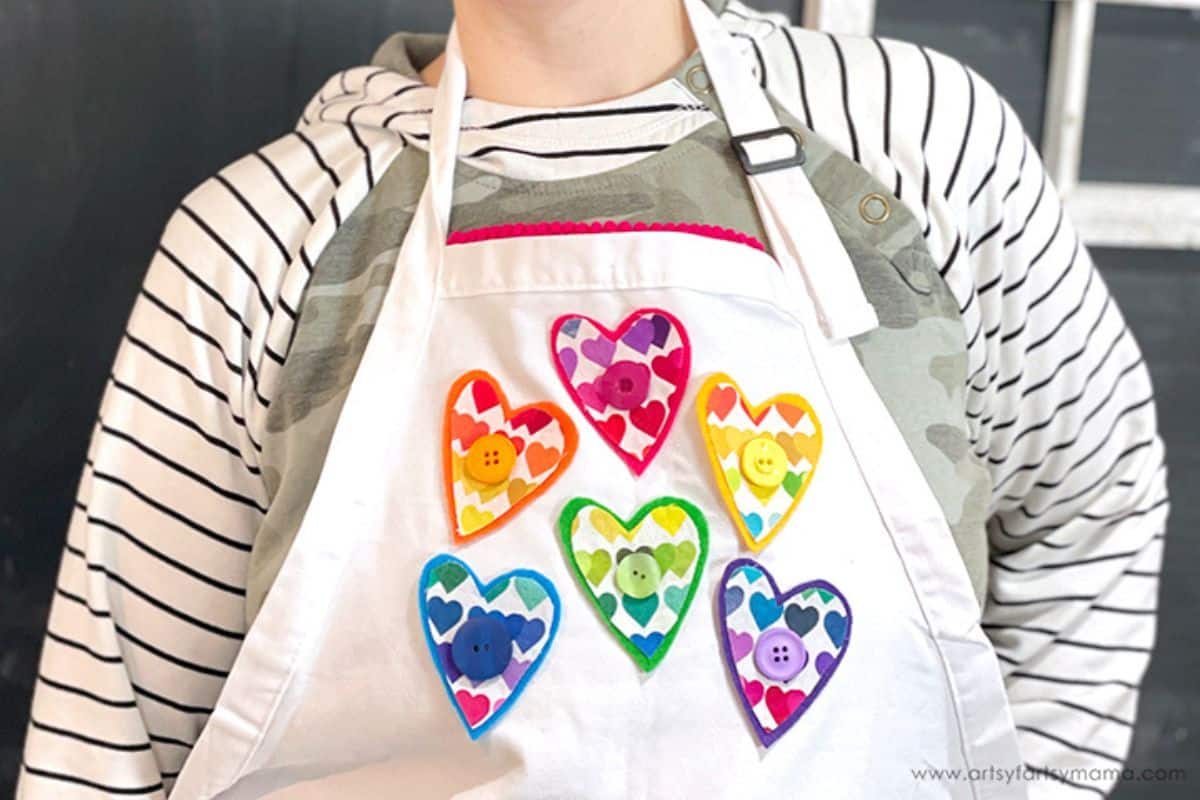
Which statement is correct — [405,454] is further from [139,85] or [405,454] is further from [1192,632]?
[1192,632]

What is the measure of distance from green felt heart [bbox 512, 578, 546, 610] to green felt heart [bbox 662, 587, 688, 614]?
0.22 feet

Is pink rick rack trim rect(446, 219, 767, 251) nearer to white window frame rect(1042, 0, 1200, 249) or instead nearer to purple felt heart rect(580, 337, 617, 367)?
purple felt heart rect(580, 337, 617, 367)

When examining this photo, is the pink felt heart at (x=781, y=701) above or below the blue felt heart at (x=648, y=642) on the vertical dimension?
below

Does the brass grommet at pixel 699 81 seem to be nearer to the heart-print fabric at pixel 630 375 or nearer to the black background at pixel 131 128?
the heart-print fabric at pixel 630 375

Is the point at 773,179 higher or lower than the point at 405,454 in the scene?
higher

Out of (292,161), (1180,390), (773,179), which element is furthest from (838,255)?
(1180,390)

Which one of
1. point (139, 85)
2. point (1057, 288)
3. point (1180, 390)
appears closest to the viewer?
point (1057, 288)

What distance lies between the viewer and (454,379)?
77 centimetres

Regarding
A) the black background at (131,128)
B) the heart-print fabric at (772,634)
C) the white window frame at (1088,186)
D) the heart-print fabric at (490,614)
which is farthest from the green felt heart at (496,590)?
the white window frame at (1088,186)

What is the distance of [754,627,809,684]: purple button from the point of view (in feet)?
2.39

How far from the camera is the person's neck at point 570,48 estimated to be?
2.62 ft

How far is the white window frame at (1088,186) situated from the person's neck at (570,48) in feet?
1.47

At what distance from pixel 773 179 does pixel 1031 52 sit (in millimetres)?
468

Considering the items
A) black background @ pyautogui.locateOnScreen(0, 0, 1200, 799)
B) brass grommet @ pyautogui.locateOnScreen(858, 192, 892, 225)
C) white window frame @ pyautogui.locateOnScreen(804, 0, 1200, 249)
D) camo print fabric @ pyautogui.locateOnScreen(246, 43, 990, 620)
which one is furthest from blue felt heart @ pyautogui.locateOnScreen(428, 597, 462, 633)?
white window frame @ pyautogui.locateOnScreen(804, 0, 1200, 249)
